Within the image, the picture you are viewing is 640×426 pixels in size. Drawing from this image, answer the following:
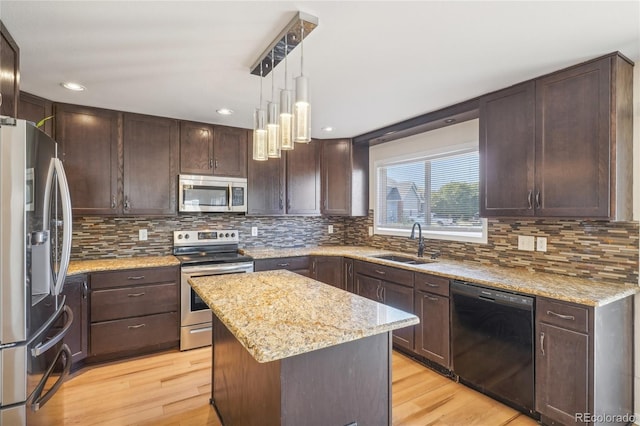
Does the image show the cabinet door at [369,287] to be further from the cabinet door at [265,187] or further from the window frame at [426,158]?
the cabinet door at [265,187]

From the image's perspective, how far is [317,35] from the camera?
1793 mm

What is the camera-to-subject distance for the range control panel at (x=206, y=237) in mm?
3676

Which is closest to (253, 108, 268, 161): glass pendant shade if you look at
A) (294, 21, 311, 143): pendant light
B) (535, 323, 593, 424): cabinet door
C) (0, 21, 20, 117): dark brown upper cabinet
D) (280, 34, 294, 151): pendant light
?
(280, 34, 294, 151): pendant light

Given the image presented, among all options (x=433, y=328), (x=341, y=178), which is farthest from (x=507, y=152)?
(x=341, y=178)

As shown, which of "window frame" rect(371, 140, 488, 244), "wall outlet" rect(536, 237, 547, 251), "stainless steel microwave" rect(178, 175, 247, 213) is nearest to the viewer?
"wall outlet" rect(536, 237, 547, 251)

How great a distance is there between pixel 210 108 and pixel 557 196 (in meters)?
2.90

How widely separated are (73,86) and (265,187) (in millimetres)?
1997

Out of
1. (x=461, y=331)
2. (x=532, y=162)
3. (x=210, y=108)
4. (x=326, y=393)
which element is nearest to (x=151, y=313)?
(x=210, y=108)

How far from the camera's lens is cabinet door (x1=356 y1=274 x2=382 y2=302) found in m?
3.27

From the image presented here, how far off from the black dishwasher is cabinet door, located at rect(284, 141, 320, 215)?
2.14m

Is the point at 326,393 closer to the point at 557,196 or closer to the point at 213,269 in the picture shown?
the point at 557,196

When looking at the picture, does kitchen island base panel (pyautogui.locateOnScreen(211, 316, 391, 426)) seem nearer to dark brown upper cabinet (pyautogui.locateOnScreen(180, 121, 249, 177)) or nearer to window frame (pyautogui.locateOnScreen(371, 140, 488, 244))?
window frame (pyautogui.locateOnScreen(371, 140, 488, 244))

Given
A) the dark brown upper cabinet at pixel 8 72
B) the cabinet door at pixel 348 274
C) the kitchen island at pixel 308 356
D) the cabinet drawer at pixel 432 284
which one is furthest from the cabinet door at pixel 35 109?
the cabinet drawer at pixel 432 284

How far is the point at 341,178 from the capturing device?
14.1 ft
